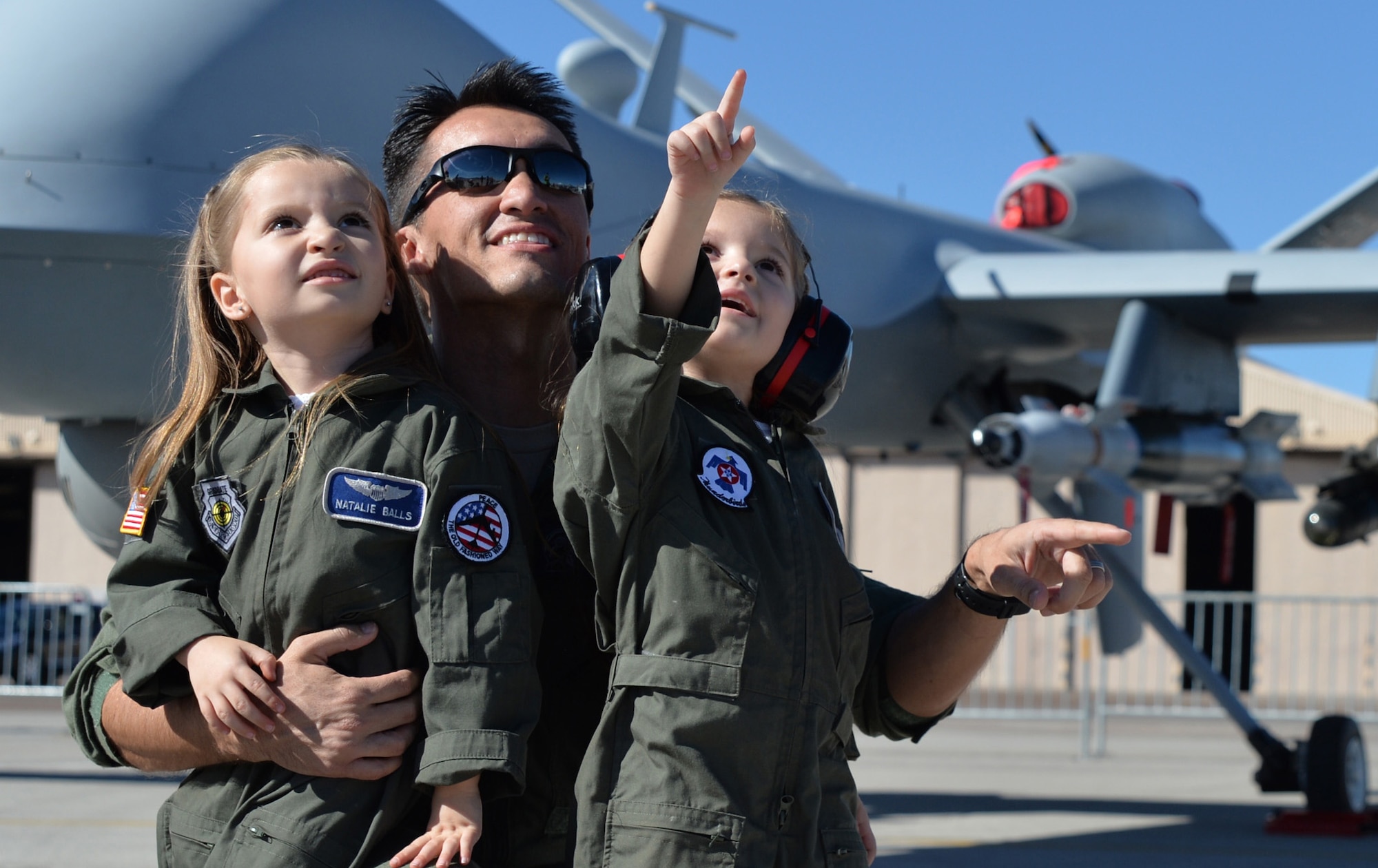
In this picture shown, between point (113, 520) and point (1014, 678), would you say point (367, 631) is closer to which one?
point (113, 520)

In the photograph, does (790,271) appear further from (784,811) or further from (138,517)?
(138,517)

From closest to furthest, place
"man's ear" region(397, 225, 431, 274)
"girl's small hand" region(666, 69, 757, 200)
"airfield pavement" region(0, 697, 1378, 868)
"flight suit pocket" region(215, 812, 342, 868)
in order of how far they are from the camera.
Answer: "girl's small hand" region(666, 69, 757, 200)
"flight suit pocket" region(215, 812, 342, 868)
"man's ear" region(397, 225, 431, 274)
"airfield pavement" region(0, 697, 1378, 868)

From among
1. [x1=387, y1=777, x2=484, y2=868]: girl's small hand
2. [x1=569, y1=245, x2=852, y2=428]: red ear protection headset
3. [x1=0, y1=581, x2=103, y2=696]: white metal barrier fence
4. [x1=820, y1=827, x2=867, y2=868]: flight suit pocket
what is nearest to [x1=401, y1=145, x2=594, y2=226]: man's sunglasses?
[x1=569, y1=245, x2=852, y2=428]: red ear protection headset

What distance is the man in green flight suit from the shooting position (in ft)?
5.76

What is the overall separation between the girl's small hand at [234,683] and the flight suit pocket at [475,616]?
0.22 m

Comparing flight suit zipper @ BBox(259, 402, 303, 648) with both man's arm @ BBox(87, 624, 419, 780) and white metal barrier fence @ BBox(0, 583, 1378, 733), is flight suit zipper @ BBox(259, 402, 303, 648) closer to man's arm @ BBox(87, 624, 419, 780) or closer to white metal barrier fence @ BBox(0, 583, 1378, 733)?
man's arm @ BBox(87, 624, 419, 780)

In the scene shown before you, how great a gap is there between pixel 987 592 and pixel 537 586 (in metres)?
0.65

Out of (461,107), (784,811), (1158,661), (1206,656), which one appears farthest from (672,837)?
(1158,661)

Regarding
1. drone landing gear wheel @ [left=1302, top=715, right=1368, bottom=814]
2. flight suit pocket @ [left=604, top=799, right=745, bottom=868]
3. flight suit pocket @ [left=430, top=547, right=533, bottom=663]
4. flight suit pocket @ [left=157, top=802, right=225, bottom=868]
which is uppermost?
flight suit pocket @ [left=430, top=547, right=533, bottom=663]

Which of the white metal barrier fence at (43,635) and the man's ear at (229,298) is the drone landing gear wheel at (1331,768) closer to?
the man's ear at (229,298)

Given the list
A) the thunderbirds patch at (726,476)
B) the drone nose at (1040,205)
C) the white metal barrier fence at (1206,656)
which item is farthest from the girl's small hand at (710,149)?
the white metal barrier fence at (1206,656)

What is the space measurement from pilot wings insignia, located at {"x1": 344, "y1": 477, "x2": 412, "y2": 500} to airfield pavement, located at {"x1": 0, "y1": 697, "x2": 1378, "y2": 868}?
3.99 m

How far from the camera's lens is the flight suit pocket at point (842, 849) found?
1.77 metres

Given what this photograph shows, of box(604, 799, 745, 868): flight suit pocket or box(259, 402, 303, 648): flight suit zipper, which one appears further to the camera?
box(259, 402, 303, 648): flight suit zipper
